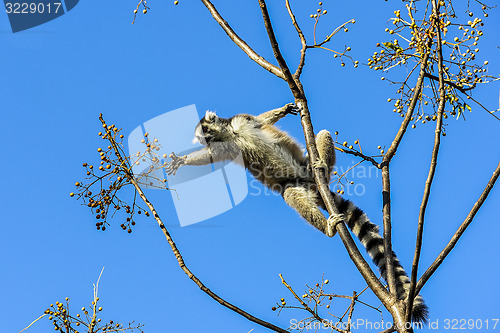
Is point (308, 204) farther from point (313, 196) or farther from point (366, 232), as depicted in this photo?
point (366, 232)

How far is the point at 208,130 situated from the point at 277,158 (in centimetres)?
132

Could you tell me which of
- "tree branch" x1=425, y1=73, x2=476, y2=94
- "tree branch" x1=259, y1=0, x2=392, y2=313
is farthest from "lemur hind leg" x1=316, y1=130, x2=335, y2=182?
"tree branch" x1=425, y1=73, x2=476, y2=94

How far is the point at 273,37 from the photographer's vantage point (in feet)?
14.9

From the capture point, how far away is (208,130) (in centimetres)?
870

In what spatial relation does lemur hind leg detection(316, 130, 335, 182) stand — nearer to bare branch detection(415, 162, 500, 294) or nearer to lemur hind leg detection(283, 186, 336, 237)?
lemur hind leg detection(283, 186, 336, 237)

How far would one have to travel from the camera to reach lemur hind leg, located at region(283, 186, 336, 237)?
7449 mm

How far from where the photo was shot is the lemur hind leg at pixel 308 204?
7.45m

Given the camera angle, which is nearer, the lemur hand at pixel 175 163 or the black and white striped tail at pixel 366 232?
the black and white striped tail at pixel 366 232

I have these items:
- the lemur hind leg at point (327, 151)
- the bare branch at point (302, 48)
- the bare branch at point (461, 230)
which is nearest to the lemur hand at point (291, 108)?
the lemur hind leg at point (327, 151)

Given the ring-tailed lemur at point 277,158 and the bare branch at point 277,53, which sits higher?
the ring-tailed lemur at point 277,158

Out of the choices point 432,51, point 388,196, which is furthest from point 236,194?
point 432,51

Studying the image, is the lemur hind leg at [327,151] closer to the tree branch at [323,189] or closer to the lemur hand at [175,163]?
the lemur hand at [175,163]

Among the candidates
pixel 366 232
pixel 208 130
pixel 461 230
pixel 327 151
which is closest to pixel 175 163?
pixel 208 130

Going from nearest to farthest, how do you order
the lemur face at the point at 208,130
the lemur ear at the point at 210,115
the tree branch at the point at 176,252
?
the tree branch at the point at 176,252 < the lemur face at the point at 208,130 < the lemur ear at the point at 210,115
